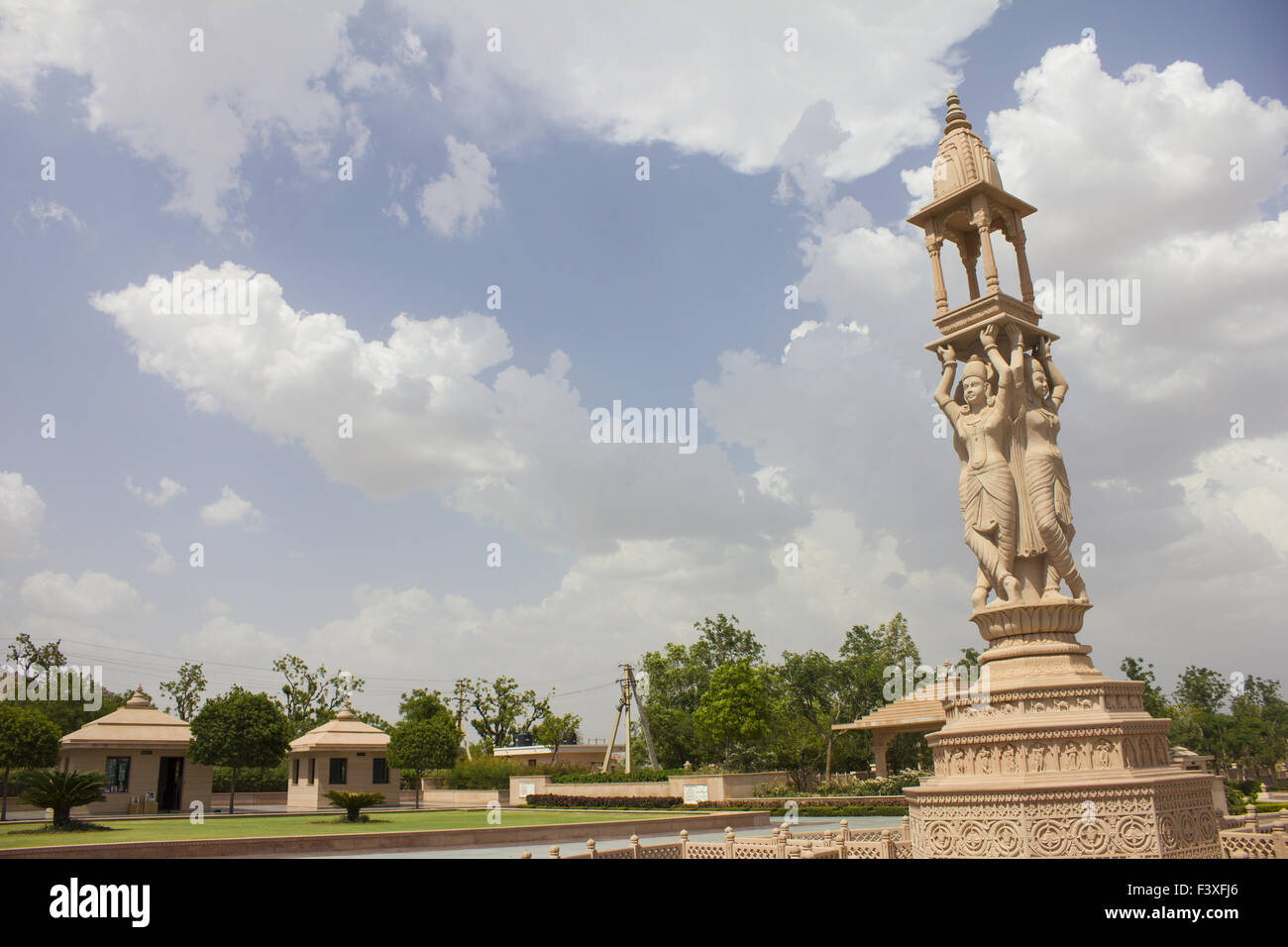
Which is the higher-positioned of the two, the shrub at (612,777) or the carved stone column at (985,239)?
the carved stone column at (985,239)

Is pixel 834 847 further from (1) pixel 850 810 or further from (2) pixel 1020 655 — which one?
(1) pixel 850 810

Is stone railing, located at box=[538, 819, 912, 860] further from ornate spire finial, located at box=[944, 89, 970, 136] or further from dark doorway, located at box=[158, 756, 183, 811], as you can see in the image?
dark doorway, located at box=[158, 756, 183, 811]

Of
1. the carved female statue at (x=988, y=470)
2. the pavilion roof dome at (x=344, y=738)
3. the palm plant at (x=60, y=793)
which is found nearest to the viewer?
the carved female statue at (x=988, y=470)

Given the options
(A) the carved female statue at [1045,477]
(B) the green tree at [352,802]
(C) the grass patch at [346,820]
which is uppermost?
(A) the carved female statue at [1045,477]

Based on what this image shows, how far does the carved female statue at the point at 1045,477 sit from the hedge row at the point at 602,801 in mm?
21835

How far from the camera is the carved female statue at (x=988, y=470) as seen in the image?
12.9 m

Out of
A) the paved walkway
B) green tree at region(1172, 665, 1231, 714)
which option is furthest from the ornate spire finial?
green tree at region(1172, 665, 1231, 714)

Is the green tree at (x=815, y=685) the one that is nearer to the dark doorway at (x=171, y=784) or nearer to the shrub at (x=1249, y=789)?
the shrub at (x=1249, y=789)

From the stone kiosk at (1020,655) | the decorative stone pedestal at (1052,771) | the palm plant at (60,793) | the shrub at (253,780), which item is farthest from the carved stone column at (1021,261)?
the shrub at (253,780)

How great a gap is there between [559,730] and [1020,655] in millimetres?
42587

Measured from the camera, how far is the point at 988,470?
1318cm

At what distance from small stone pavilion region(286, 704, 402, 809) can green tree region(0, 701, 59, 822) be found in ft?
32.8
